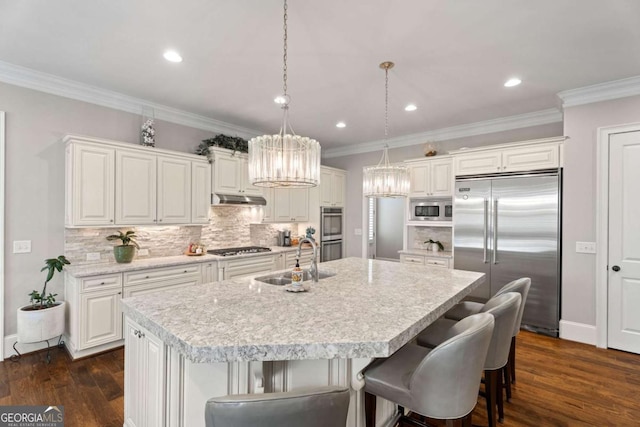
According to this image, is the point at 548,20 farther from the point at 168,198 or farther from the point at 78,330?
the point at 78,330

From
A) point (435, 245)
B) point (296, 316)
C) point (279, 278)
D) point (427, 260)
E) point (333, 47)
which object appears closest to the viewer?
point (296, 316)

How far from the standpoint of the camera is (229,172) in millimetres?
4344

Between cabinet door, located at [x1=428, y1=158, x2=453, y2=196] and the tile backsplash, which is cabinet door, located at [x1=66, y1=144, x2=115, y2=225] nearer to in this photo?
the tile backsplash

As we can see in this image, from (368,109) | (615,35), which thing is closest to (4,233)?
(368,109)

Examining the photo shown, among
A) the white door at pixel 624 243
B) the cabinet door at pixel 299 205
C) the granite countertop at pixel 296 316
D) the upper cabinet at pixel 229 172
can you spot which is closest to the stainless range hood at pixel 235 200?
the upper cabinet at pixel 229 172

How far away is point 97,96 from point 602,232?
5802 millimetres

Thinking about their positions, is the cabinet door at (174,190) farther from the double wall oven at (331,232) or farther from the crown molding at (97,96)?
the double wall oven at (331,232)

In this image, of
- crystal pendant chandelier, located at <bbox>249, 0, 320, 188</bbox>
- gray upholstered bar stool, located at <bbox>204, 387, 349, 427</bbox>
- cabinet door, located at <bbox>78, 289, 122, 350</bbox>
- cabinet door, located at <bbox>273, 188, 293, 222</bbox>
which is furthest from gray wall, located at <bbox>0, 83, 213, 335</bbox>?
gray upholstered bar stool, located at <bbox>204, 387, 349, 427</bbox>

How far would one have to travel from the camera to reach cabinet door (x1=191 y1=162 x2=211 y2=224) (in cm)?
400

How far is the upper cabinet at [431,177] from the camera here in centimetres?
458

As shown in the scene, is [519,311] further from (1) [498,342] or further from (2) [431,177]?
(2) [431,177]

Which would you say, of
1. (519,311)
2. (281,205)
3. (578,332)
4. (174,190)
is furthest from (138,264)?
(578,332)

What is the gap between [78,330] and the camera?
292cm

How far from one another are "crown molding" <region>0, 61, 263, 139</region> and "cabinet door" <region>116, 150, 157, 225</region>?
27.5 inches
